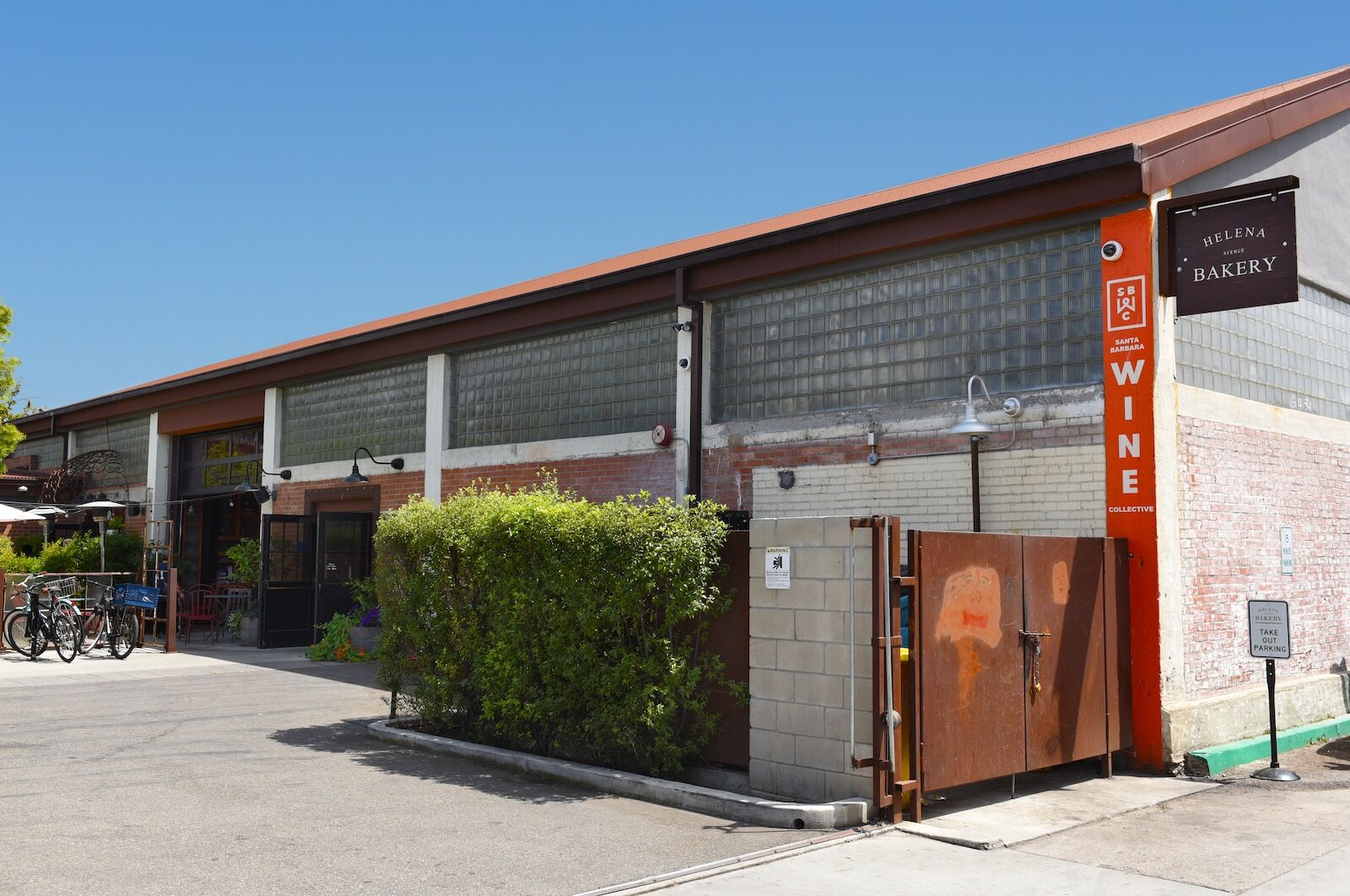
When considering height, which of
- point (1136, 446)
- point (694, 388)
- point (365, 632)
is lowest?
point (365, 632)

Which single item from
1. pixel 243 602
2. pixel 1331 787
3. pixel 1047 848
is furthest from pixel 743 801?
pixel 243 602

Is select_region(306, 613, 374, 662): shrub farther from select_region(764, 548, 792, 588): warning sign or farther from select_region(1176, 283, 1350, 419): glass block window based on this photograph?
select_region(1176, 283, 1350, 419): glass block window

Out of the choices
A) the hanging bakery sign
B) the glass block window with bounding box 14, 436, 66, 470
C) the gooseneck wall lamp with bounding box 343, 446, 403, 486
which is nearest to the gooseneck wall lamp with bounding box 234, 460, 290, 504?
the gooseneck wall lamp with bounding box 343, 446, 403, 486

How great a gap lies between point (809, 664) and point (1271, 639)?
176 inches

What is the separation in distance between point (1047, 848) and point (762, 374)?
23.6 ft

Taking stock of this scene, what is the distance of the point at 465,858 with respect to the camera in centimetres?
671

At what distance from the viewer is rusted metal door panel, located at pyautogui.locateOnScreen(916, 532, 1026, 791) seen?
793cm

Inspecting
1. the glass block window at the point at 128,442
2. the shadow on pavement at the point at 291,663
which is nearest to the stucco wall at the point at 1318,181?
the shadow on pavement at the point at 291,663

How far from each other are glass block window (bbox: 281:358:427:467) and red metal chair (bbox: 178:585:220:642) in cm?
329

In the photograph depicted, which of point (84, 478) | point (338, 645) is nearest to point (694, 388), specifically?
point (338, 645)

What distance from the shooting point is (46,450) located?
29.8 meters

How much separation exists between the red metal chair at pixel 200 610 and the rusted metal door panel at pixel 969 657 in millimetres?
16755

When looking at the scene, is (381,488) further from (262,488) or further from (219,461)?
(219,461)

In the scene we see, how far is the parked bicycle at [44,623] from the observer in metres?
16.8
